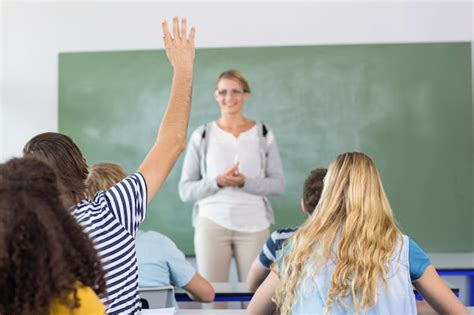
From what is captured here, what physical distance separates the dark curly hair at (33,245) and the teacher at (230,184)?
2836 mm

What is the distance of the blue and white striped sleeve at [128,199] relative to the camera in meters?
1.60

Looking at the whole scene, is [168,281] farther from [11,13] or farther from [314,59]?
[11,13]

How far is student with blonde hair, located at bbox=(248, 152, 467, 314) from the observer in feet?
6.43

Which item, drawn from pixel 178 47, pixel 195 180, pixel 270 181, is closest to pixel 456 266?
pixel 270 181

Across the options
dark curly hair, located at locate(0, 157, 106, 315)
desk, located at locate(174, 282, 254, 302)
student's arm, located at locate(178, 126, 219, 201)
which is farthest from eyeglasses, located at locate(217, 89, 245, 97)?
dark curly hair, located at locate(0, 157, 106, 315)

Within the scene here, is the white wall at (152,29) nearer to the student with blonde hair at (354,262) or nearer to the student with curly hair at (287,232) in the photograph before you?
the student with curly hair at (287,232)

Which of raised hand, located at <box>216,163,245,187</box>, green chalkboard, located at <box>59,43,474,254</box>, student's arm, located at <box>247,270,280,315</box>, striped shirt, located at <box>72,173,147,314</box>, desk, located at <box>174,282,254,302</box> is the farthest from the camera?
green chalkboard, located at <box>59,43,474,254</box>

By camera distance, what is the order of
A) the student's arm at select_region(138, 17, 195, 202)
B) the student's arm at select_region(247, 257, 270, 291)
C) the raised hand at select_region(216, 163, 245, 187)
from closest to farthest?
the student's arm at select_region(138, 17, 195, 202), the student's arm at select_region(247, 257, 270, 291), the raised hand at select_region(216, 163, 245, 187)

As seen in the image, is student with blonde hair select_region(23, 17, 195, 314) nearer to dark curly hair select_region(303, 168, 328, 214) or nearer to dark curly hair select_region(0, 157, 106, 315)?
dark curly hair select_region(0, 157, 106, 315)

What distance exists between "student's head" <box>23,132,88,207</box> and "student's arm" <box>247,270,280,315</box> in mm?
713

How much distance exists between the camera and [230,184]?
13.4ft

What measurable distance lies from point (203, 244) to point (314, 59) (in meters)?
1.85

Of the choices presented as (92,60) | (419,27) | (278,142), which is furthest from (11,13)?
(419,27)

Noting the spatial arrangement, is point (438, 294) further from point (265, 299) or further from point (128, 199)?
point (128, 199)
